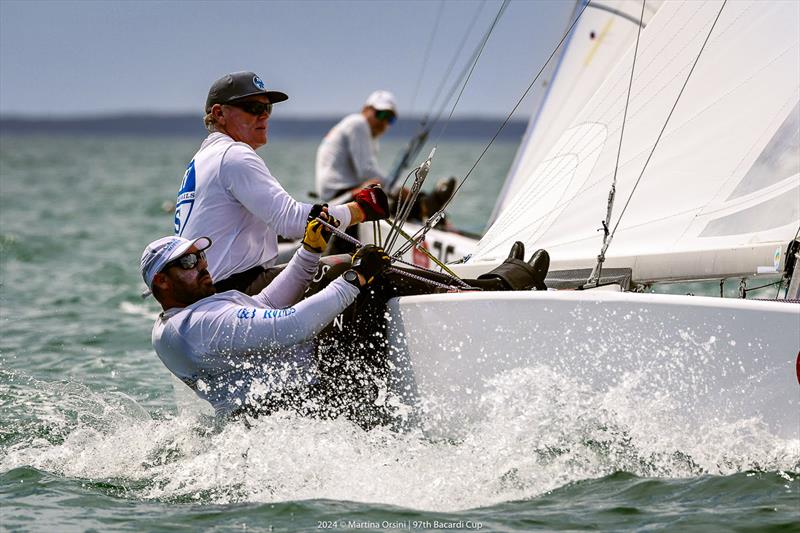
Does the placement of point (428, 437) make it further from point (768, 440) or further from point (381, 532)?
point (768, 440)

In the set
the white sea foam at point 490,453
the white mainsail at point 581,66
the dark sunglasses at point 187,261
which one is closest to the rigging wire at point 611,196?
the white sea foam at point 490,453

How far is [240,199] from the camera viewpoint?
140 inches

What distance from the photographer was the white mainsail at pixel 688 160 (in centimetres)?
393

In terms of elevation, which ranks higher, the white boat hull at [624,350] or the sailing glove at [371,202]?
the sailing glove at [371,202]

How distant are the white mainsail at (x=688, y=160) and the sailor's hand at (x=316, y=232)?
3.01 ft

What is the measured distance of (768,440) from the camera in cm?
310

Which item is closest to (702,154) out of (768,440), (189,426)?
(768,440)

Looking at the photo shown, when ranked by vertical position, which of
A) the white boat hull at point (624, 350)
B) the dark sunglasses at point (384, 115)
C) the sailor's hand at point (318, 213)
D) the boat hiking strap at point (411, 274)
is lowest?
the white boat hull at point (624, 350)

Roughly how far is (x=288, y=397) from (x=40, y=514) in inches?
29.7

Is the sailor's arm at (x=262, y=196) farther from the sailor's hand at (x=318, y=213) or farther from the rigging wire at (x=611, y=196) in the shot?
the rigging wire at (x=611, y=196)

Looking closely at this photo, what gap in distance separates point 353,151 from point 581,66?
2.07 m

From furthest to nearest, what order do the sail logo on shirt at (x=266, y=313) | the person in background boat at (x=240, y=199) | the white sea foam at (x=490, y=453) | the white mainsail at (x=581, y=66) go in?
the white mainsail at (x=581, y=66) → the person in background boat at (x=240, y=199) → the sail logo on shirt at (x=266, y=313) → the white sea foam at (x=490, y=453)

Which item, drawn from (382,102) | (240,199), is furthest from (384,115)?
(240,199)

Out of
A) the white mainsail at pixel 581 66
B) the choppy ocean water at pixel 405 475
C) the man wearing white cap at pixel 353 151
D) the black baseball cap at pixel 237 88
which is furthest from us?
the man wearing white cap at pixel 353 151
